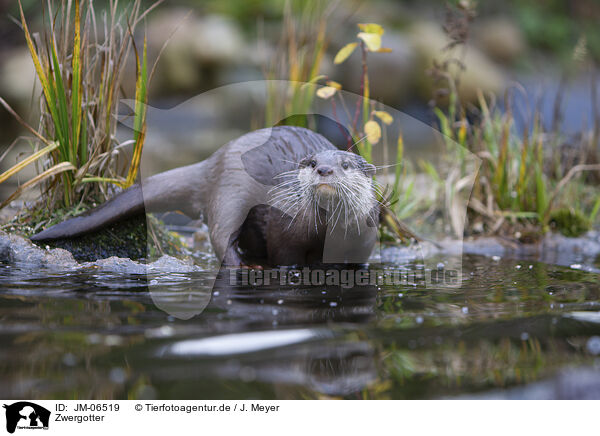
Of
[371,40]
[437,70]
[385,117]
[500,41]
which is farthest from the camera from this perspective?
[500,41]

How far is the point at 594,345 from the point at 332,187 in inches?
42.3

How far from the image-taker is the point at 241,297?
213cm

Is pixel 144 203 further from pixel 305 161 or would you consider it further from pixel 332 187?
pixel 332 187

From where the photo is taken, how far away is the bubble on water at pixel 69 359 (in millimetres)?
1447

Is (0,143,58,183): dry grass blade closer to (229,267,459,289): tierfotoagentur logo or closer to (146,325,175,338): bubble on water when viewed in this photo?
(229,267,459,289): tierfotoagentur logo

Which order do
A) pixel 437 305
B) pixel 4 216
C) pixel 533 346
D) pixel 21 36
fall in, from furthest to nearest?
pixel 21 36 → pixel 4 216 → pixel 437 305 → pixel 533 346

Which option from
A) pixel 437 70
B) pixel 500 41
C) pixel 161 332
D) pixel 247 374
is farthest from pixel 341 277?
pixel 500 41

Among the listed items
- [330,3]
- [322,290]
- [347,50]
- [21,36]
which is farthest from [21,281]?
[21,36]

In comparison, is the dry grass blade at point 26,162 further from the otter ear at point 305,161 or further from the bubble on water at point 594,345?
the bubble on water at point 594,345

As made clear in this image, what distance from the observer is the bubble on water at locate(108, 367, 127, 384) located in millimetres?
1393

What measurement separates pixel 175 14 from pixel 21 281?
34.5 ft

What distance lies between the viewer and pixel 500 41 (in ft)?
44.8
